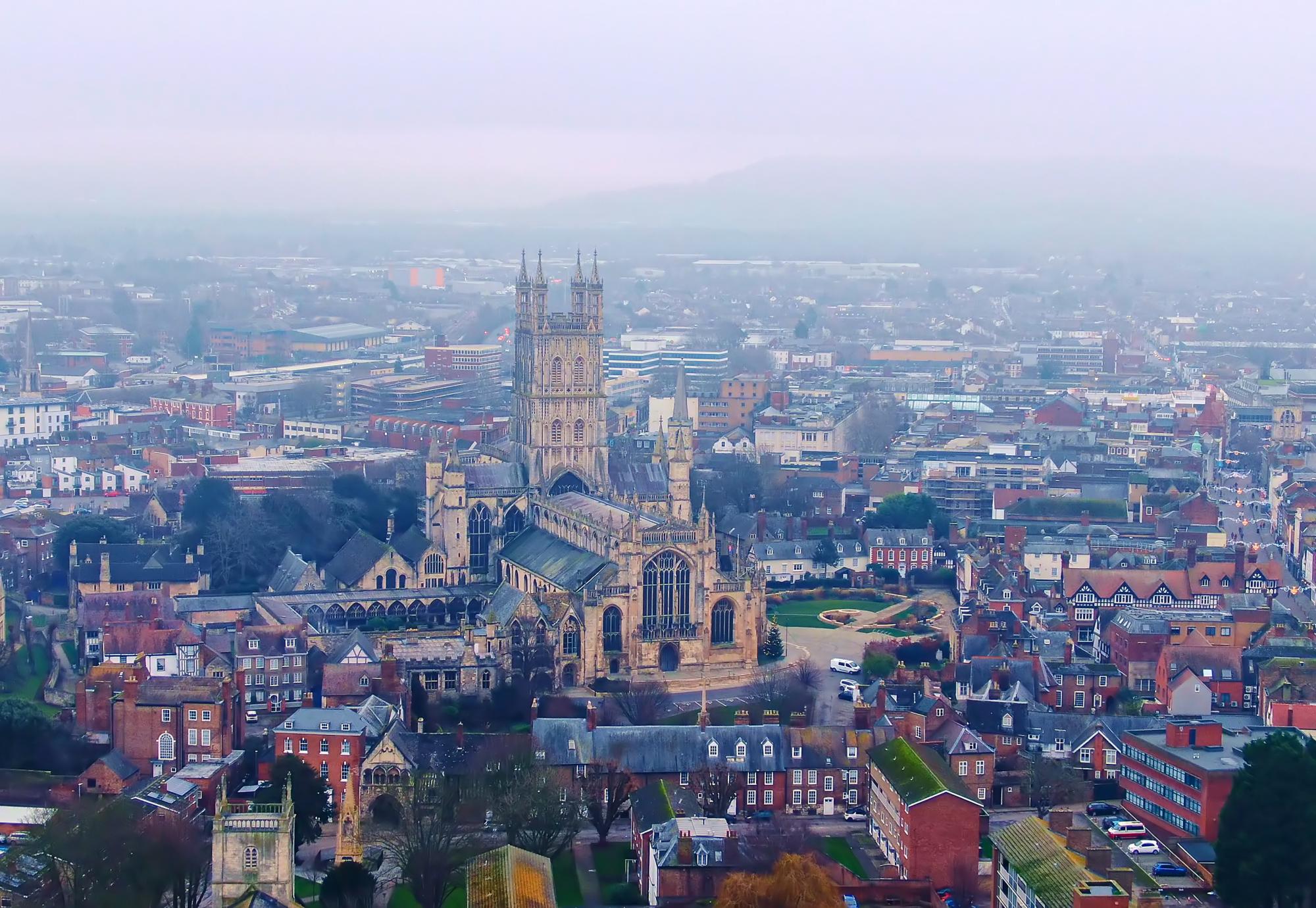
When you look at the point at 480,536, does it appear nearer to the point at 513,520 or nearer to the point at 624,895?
the point at 513,520

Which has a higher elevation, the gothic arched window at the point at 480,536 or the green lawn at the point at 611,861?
the gothic arched window at the point at 480,536

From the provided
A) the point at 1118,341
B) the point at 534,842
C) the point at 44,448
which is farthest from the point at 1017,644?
the point at 1118,341

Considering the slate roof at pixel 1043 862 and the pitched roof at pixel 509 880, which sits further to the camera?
the pitched roof at pixel 509 880

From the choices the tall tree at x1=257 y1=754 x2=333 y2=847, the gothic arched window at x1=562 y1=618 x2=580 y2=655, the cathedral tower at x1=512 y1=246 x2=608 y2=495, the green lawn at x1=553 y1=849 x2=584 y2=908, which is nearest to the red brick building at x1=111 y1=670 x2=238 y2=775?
the tall tree at x1=257 y1=754 x2=333 y2=847

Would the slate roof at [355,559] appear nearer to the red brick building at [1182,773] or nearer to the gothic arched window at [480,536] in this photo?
the gothic arched window at [480,536]

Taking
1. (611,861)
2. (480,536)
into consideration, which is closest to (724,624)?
(480,536)

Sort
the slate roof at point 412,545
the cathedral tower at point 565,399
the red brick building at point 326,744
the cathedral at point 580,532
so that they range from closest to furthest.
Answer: the red brick building at point 326,744 < the cathedral at point 580,532 < the slate roof at point 412,545 < the cathedral tower at point 565,399

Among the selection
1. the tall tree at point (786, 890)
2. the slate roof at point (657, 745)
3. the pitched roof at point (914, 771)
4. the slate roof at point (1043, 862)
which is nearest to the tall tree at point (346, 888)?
the tall tree at point (786, 890)
